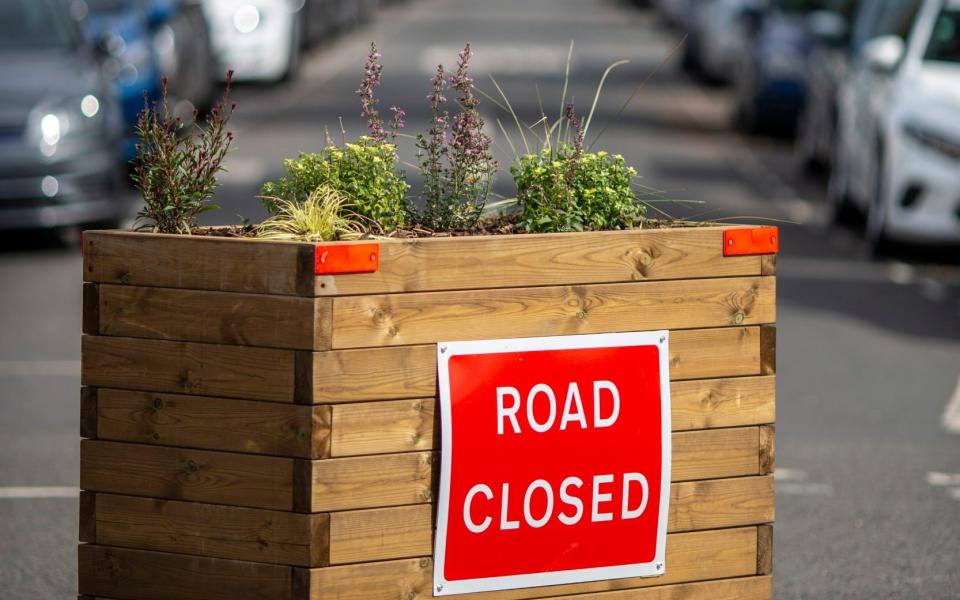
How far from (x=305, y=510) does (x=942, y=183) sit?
329 inches

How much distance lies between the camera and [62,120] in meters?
12.1

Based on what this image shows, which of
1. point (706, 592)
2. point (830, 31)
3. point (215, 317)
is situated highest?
point (830, 31)

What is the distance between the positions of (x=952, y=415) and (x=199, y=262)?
16.3 feet

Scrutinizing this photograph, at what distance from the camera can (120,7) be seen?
1628 centimetres

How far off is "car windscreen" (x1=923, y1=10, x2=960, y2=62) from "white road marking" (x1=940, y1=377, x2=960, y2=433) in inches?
170

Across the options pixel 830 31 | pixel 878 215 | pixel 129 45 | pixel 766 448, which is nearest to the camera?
pixel 766 448

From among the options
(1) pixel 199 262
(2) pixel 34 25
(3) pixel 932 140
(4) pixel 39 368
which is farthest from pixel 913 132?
(1) pixel 199 262

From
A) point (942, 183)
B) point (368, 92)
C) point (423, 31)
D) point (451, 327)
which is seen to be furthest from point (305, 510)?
point (423, 31)

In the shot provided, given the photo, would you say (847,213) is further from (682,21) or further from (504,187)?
(682,21)

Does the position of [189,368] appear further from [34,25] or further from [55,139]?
[34,25]

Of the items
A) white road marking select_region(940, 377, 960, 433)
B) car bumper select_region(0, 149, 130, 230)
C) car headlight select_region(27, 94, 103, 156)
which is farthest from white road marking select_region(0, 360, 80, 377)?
white road marking select_region(940, 377, 960, 433)

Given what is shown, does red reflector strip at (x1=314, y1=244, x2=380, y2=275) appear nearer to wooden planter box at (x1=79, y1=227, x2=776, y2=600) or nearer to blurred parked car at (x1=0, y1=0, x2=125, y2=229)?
wooden planter box at (x1=79, y1=227, x2=776, y2=600)

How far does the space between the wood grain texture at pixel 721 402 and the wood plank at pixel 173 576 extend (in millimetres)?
1058

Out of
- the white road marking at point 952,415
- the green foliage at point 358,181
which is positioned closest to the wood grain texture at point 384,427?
the green foliage at point 358,181
